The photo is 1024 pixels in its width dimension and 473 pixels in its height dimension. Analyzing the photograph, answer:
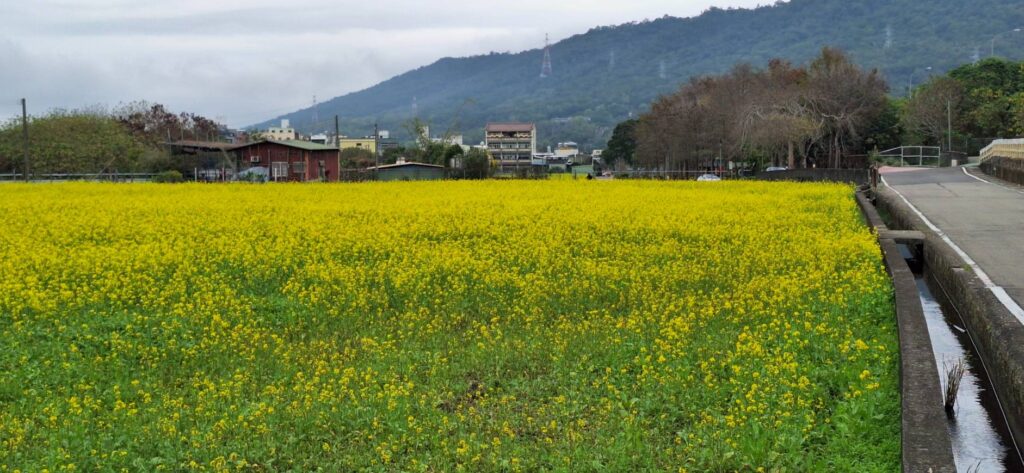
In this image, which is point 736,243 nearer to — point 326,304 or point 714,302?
point 714,302

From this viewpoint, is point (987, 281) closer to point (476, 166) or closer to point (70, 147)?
point (476, 166)

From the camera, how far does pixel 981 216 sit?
19375 mm

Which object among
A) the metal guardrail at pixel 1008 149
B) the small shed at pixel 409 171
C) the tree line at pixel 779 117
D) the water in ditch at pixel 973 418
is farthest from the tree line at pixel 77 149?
the water in ditch at pixel 973 418

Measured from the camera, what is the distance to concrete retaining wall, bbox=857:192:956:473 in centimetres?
526

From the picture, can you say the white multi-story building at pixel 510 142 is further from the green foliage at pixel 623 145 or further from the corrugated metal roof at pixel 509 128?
the green foliage at pixel 623 145

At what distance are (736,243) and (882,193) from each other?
547 inches

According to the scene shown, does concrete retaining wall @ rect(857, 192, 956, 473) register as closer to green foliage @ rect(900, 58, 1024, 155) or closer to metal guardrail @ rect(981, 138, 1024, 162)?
metal guardrail @ rect(981, 138, 1024, 162)

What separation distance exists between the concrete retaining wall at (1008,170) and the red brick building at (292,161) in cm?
3988

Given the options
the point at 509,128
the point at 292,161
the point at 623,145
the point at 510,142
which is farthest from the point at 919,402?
the point at 509,128

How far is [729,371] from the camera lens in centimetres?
784

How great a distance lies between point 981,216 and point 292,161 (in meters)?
50.5

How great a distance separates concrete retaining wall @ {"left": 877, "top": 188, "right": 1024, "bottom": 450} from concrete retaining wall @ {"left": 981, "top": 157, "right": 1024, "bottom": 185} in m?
17.2

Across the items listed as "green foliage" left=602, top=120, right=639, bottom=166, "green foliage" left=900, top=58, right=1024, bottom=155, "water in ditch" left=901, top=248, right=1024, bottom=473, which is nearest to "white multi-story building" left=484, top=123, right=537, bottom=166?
"green foliage" left=602, top=120, right=639, bottom=166

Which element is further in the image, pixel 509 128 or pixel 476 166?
pixel 509 128
